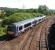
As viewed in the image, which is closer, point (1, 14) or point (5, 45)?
point (5, 45)

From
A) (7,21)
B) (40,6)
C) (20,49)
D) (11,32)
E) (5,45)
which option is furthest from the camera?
(40,6)

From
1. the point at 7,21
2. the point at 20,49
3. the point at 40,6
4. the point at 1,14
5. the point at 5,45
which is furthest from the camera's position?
the point at 40,6

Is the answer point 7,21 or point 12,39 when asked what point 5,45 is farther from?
Result: point 7,21

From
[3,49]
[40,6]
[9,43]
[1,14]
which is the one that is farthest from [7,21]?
[40,6]

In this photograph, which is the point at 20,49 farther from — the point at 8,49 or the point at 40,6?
the point at 40,6

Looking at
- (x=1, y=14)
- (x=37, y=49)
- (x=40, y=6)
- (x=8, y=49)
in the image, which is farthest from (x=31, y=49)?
(x=40, y=6)

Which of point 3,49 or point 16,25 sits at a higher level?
Answer: point 16,25

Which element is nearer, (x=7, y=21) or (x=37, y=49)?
(x=37, y=49)

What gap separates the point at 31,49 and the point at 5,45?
4.59 metres

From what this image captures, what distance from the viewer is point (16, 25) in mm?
33469

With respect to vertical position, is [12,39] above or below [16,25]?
below

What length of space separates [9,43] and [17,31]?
3.75 metres

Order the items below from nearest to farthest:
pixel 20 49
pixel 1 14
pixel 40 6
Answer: pixel 20 49
pixel 1 14
pixel 40 6

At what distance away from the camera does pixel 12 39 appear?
33.5m
